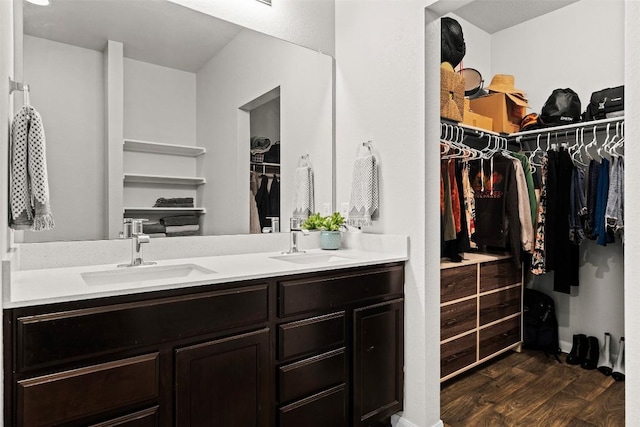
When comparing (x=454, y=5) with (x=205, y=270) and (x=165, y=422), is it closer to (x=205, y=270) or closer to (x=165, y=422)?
(x=205, y=270)

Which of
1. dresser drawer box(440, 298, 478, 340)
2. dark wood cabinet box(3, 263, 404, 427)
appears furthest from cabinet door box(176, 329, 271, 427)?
dresser drawer box(440, 298, 478, 340)

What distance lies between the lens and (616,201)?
2518 mm

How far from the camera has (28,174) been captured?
1342 mm

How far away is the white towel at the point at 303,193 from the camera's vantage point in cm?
246

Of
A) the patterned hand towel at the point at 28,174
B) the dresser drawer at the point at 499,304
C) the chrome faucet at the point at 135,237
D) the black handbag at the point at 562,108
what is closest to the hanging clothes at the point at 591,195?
the black handbag at the point at 562,108

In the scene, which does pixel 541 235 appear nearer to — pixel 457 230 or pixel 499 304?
pixel 499 304

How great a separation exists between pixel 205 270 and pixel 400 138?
3.81 ft

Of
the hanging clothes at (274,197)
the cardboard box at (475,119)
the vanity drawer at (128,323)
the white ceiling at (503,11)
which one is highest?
the white ceiling at (503,11)

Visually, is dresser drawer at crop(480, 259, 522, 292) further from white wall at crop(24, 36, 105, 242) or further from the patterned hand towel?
the patterned hand towel

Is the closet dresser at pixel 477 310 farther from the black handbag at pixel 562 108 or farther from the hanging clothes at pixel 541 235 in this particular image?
the black handbag at pixel 562 108

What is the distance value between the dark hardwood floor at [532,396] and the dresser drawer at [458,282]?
1.88ft

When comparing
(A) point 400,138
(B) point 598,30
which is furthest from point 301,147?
(B) point 598,30

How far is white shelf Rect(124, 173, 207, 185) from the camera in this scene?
6.22 ft

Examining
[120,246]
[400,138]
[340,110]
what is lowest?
[120,246]
